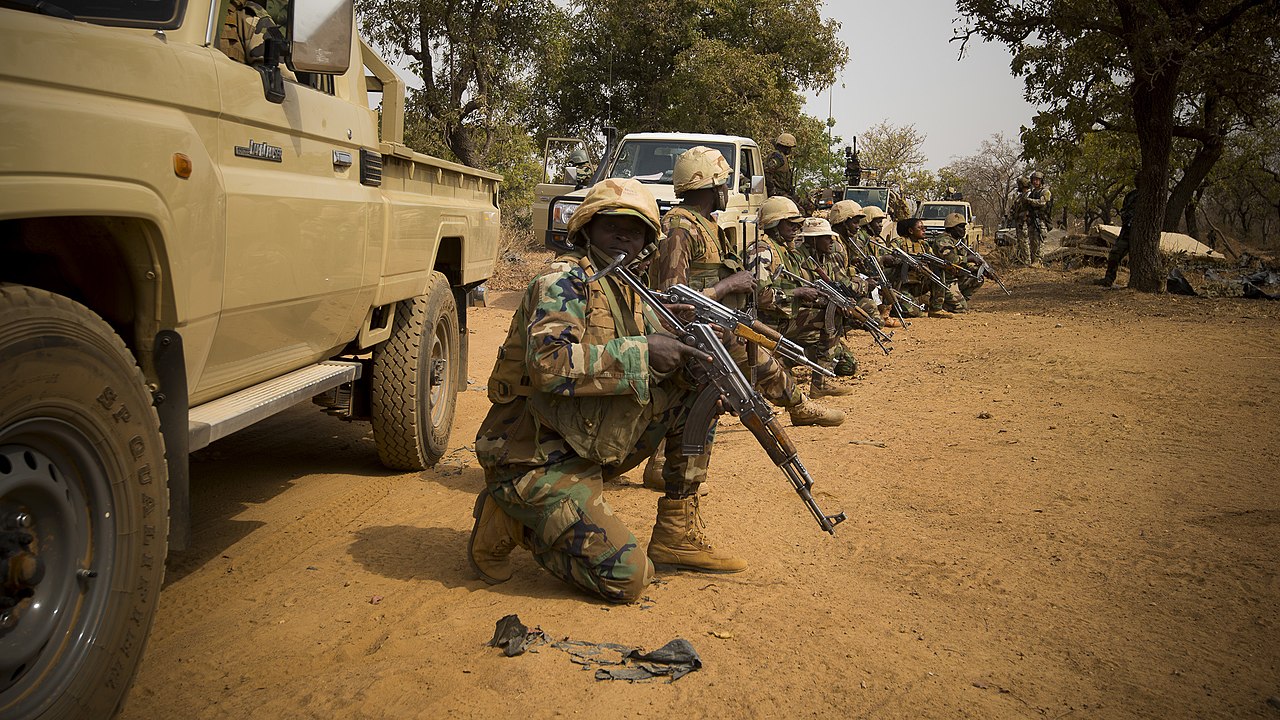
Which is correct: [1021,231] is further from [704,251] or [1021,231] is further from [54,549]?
[54,549]

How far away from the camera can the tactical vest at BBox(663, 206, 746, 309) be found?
5.74 m

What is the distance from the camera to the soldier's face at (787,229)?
26.3ft

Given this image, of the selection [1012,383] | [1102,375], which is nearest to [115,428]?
[1012,383]

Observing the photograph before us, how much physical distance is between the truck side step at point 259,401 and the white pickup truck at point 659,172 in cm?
676

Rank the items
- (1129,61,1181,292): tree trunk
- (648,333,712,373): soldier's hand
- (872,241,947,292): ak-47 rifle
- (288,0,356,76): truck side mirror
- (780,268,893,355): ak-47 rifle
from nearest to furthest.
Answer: (288,0,356,76): truck side mirror
(648,333,712,373): soldier's hand
(780,268,893,355): ak-47 rifle
(872,241,947,292): ak-47 rifle
(1129,61,1181,292): tree trunk

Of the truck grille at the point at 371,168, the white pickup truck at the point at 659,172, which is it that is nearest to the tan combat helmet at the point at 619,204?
the truck grille at the point at 371,168

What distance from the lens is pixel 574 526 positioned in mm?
3512

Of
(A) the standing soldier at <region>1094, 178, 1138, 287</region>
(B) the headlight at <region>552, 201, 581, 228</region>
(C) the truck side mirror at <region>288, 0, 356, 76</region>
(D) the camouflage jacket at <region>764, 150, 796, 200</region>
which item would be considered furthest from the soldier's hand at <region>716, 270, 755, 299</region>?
(A) the standing soldier at <region>1094, 178, 1138, 287</region>

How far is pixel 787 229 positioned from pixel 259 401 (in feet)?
17.8

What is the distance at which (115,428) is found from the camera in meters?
2.31

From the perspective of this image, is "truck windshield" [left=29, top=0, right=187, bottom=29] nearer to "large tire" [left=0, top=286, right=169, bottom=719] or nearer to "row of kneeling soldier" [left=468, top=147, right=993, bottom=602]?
"large tire" [left=0, top=286, right=169, bottom=719]

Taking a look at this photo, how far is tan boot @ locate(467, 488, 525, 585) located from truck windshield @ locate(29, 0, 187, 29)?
6.23 ft

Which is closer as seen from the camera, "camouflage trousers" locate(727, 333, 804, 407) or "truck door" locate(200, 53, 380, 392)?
"truck door" locate(200, 53, 380, 392)

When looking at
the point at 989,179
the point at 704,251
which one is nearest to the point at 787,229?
the point at 704,251
